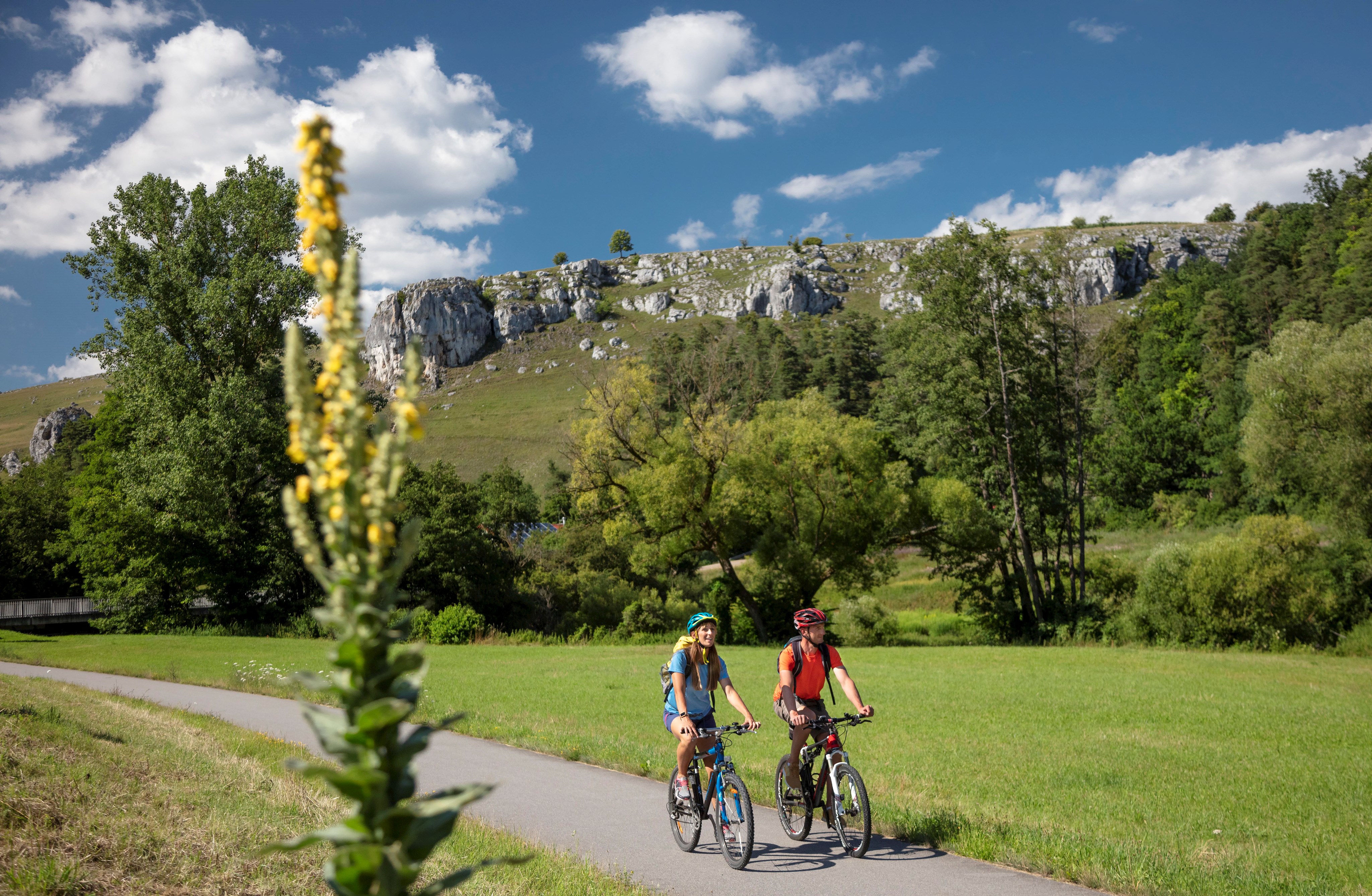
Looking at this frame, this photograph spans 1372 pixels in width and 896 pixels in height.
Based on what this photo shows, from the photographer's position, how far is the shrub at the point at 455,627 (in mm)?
35156

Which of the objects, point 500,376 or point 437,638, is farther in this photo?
point 500,376

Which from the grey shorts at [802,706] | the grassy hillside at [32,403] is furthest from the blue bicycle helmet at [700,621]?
the grassy hillside at [32,403]

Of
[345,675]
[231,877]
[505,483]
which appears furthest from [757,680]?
[505,483]

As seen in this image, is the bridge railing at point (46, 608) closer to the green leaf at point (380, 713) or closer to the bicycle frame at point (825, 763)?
the bicycle frame at point (825, 763)

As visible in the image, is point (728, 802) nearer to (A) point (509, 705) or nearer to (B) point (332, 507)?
(B) point (332, 507)

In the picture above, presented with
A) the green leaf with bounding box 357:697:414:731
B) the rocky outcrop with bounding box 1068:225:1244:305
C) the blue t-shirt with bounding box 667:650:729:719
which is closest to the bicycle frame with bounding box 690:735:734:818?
the blue t-shirt with bounding box 667:650:729:719

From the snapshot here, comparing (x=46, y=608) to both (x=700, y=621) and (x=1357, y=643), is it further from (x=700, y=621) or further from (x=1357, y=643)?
(x=1357, y=643)

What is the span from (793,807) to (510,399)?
451 feet

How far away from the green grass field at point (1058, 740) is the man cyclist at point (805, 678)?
145 centimetres

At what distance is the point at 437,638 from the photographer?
35.0m

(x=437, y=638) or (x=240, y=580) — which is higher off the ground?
(x=240, y=580)

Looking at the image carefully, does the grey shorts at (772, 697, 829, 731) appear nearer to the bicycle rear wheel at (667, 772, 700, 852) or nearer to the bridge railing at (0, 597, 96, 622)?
the bicycle rear wheel at (667, 772, 700, 852)

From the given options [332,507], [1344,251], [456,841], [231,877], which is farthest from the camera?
[1344,251]

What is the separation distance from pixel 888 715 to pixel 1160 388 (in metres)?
84.3
